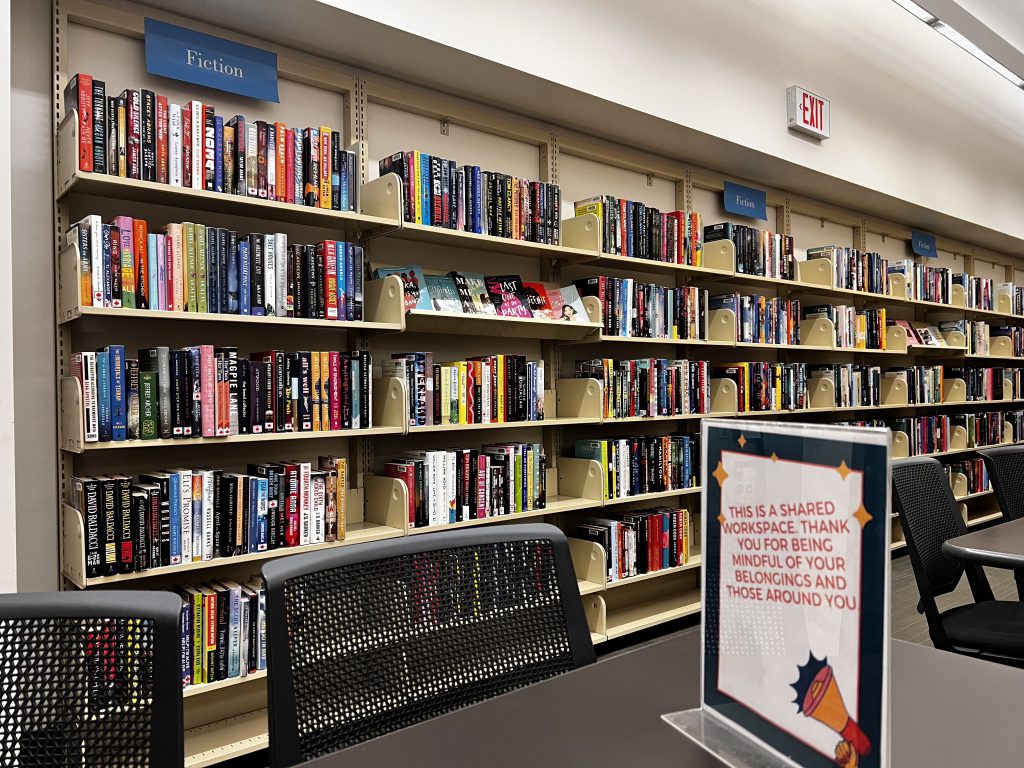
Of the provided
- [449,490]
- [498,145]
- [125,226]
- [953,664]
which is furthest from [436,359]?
[953,664]

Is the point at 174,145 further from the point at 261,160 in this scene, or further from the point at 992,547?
the point at 992,547

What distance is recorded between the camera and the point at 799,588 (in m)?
0.59

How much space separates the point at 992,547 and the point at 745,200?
120 inches

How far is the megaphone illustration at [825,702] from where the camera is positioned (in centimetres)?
54

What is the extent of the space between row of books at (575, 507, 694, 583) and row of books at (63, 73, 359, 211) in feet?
5.84

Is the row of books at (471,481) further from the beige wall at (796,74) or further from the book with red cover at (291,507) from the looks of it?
the beige wall at (796,74)

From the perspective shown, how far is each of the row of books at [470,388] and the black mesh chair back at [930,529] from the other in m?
1.42

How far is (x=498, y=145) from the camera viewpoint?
131 inches

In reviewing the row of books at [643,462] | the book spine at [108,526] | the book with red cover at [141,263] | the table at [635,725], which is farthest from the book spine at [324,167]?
the table at [635,725]

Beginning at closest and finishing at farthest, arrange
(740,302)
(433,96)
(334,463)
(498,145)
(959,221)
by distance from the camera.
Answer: (334,463)
(433,96)
(498,145)
(740,302)
(959,221)

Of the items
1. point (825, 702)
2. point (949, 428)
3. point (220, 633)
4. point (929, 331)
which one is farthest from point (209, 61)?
point (949, 428)

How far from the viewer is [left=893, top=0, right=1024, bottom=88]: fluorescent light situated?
3.72 m

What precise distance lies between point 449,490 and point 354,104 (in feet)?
4.94

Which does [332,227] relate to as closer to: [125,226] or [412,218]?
[412,218]
